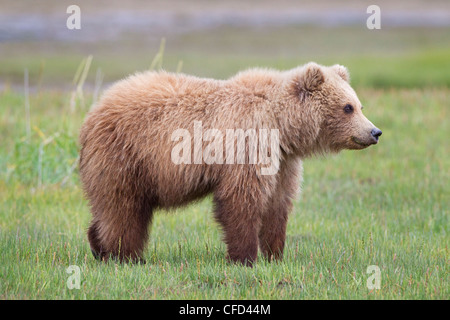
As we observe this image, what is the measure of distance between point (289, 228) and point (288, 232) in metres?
0.13

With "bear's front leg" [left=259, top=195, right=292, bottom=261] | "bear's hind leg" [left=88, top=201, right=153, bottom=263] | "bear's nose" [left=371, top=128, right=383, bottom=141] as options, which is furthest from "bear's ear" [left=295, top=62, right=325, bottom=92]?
"bear's hind leg" [left=88, top=201, right=153, bottom=263]

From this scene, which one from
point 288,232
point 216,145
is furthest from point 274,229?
point 288,232

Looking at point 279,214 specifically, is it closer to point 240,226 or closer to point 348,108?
point 240,226

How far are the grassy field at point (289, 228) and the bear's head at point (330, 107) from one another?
1.20 metres

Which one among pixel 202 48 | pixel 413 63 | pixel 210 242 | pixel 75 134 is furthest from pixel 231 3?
pixel 210 242

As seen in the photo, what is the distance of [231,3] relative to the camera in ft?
161

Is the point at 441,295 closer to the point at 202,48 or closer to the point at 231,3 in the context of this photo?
the point at 202,48

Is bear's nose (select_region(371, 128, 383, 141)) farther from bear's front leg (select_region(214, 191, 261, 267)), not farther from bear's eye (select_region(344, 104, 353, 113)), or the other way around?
bear's front leg (select_region(214, 191, 261, 267))

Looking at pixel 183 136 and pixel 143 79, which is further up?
pixel 143 79

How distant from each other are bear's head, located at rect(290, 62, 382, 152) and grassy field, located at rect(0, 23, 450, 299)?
120cm

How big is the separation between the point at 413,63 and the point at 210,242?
55.0 ft

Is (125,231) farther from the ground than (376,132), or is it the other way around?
(376,132)

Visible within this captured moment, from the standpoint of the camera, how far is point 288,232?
8.27m

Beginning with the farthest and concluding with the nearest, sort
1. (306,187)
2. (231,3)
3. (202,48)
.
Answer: (231,3) < (202,48) < (306,187)
